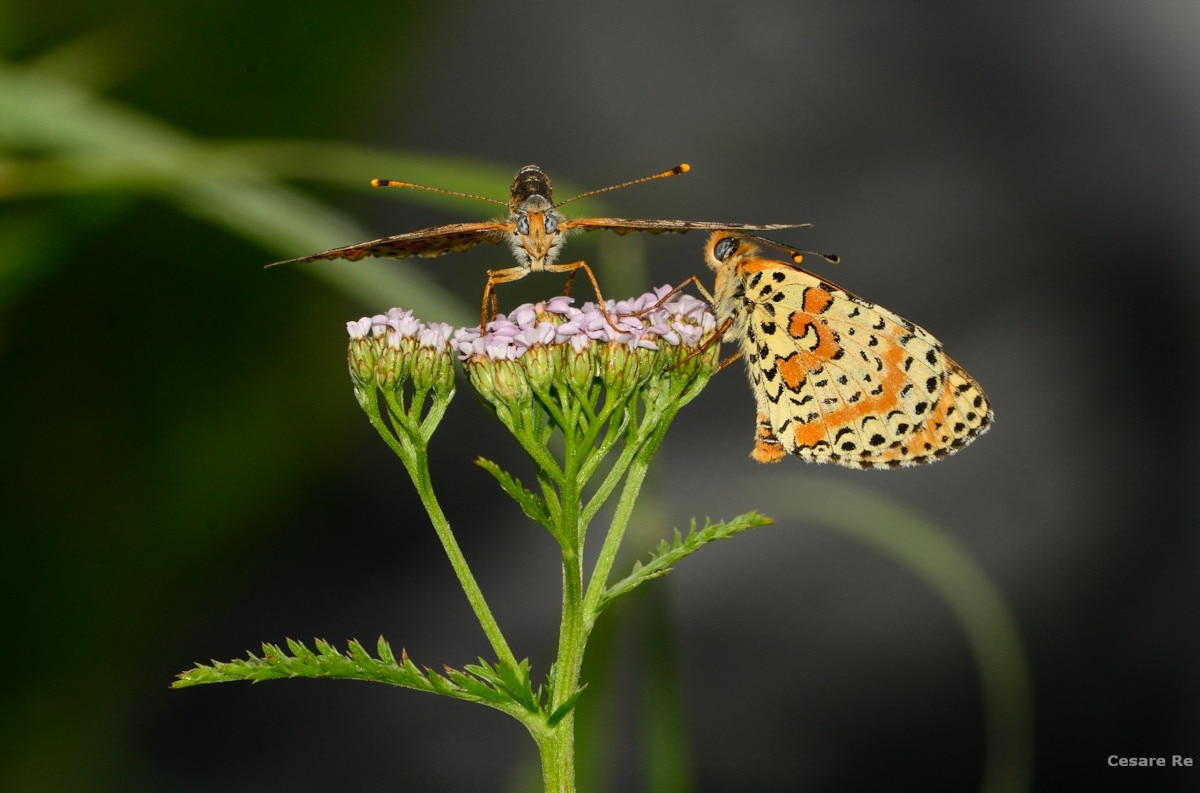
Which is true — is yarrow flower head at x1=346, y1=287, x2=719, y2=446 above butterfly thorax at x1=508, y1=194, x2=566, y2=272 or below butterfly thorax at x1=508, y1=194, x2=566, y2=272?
below

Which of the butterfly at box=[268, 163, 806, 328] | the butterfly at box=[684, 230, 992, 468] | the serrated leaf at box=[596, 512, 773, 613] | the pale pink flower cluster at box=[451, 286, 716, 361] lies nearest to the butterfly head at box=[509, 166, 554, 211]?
the butterfly at box=[268, 163, 806, 328]

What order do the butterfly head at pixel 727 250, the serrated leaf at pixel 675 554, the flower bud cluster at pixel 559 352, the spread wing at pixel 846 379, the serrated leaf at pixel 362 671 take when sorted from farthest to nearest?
the butterfly head at pixel 727 250 → the spread wing at pixel 846 379 → the flower bud cluster at pixel 559 352 → the serrated leaf at pixel 675 554 → the serrated leaf at pixel 362 671

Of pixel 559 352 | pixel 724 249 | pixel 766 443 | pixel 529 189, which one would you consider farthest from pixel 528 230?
pixel 766 443

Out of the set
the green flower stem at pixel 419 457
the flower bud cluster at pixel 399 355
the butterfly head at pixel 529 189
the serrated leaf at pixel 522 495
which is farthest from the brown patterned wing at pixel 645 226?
the serrated leaf at pixel 522 495

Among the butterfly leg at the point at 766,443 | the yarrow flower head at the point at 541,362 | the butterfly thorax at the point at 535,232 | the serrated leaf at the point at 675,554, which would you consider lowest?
the serrated leaf at the point at 675,554

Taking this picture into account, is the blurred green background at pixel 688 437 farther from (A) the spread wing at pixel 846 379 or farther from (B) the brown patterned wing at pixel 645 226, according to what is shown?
(B) the brown patterned wing at pixel 645 226

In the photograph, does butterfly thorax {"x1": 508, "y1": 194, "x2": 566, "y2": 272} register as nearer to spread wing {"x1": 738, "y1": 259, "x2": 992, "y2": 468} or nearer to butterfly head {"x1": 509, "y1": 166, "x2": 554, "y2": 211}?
butterfly head {"x1": 509, "y1": 166, "x2": 554, "y2": 211}
